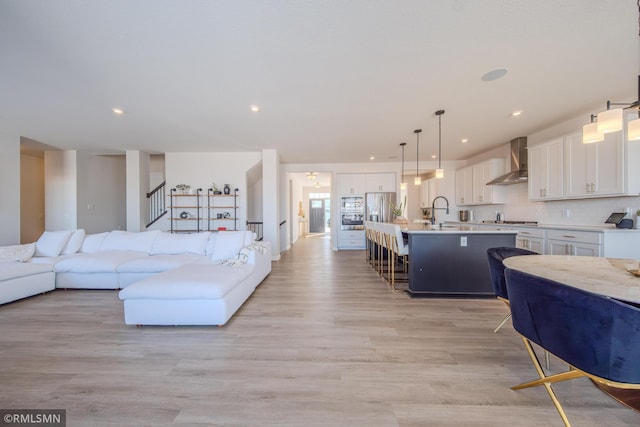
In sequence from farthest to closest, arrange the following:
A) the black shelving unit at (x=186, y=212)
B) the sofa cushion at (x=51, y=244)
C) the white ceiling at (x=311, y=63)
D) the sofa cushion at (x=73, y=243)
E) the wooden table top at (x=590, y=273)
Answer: the black shelving unit at (x=186, y=212) → the sofa cushion at (x=73, y=243) → the sofa cushion at (x=51, y=244) → the white ceiling at (x=311, y=63) → the wooden table top at (x=590, y=273)

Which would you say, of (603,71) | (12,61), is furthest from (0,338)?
(603,71)

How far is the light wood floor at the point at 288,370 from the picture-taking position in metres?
1.32

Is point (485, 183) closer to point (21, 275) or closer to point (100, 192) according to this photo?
point (21, 275)

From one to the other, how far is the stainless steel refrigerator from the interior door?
19.3ft

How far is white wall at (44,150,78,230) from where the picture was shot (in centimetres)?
559

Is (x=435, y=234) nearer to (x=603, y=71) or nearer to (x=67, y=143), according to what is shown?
(x=603, y=71)

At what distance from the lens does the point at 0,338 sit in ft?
6.89

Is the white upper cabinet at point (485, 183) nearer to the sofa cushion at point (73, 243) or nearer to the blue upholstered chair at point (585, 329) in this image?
the blue upholstered chair at point (585, 329)

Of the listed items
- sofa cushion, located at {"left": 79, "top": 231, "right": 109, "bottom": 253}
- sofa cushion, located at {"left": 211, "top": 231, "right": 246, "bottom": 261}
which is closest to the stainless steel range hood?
sofa cushion, located at {"left": 211, "top": 231, "right": 246, "bottom": 261}

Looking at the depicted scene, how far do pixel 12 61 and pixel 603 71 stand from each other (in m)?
6.08

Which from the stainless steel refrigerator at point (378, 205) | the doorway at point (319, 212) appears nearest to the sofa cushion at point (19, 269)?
the stainless steel refrigerator at point (378, 205)

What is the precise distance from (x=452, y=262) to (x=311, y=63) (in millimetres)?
2994

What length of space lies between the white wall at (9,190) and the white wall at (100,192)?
123 cm

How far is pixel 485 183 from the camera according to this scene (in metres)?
5.46
